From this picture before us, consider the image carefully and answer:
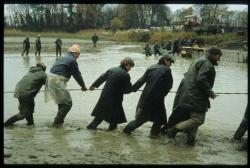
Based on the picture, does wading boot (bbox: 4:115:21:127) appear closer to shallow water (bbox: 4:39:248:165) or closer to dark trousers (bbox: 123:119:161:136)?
shallow water (bbox: 4:39:248:165)

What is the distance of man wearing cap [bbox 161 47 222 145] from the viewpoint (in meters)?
7.83

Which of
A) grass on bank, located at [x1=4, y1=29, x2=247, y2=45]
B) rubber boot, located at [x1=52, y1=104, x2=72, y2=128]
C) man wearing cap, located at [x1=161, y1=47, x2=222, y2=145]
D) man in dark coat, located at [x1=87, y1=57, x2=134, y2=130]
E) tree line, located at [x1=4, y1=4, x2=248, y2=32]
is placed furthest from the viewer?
grass on bank, located at [x1=4, y1=29, x2=247, y2=45]

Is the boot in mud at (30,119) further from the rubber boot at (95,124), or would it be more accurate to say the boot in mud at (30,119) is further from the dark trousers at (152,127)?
the dark trousers at (152,127)

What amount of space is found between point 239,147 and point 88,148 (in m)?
2.65

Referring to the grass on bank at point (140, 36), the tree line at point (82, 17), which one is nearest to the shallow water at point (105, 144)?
the tree line at point (82, 17)

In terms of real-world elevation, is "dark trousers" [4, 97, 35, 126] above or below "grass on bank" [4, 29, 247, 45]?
above

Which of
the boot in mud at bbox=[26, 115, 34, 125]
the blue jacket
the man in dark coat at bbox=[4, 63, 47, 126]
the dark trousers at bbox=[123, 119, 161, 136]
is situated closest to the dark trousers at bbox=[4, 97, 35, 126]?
the man in dark coat at bbox=[4, 63, 47, 126]

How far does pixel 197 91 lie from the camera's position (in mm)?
7938

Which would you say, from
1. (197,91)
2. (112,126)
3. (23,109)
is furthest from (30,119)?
(197,91)

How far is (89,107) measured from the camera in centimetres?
1245

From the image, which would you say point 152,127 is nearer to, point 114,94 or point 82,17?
point 114,94

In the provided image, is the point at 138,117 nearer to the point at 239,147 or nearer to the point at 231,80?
the point at 239,147

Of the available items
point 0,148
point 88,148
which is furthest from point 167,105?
point 0,148

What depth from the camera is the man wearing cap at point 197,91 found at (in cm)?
783
